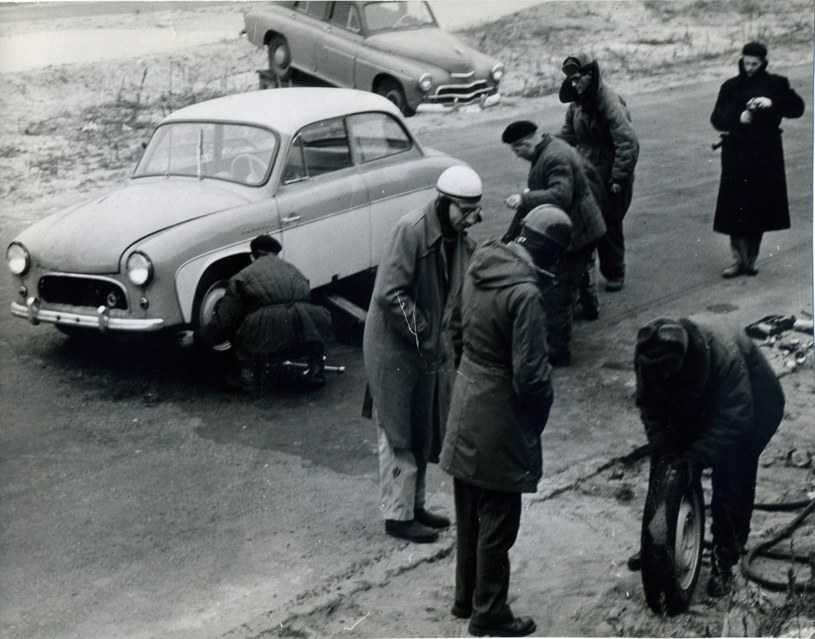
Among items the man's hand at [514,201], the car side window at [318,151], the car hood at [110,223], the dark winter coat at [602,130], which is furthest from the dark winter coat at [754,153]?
the car hood at [110,223]

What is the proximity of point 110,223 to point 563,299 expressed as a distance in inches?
103

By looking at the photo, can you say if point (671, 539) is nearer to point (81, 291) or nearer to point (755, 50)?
point (755, 50)

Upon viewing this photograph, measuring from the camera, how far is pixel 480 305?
4.17 m

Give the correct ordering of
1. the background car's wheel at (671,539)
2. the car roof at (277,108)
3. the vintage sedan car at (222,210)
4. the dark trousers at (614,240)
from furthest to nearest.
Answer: the dark trousers at (614,240)
the car roof at (277,108)
the vintage sedan car at (222,210)
the background car's wheel at (671,539)

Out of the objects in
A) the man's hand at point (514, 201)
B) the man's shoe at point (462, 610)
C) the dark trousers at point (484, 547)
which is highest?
the man's hand at point (514, 201)

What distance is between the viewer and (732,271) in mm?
6938

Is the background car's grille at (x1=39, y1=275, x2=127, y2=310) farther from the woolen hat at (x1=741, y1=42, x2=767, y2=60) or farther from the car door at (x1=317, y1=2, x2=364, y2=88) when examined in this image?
the woolen hat at (x1=741, y1=42, x2=767, y2=60)

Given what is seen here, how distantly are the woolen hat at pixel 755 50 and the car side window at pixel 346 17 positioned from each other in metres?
2.50

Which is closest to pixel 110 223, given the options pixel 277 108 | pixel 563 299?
pixel 277 108

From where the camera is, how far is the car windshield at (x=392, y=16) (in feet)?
23.3

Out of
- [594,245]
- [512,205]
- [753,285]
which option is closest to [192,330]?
[512,205]

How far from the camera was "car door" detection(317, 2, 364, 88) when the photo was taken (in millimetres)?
7299

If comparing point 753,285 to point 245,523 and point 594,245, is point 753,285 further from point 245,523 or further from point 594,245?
point 245,523

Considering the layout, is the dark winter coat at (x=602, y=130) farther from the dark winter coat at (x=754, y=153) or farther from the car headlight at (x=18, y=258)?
the car headlight at (x=18, y=258)
